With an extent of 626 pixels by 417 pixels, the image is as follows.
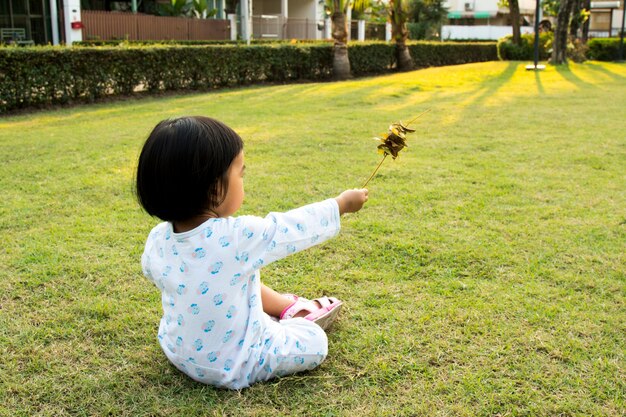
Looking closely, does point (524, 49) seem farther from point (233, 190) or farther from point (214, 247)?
point (214, 247)

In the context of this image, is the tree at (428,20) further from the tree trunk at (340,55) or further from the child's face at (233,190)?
the child's face at (233,190)

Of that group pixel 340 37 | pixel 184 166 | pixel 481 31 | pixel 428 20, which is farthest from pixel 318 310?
pixel 481 31

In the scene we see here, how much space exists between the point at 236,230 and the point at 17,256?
1.97 m

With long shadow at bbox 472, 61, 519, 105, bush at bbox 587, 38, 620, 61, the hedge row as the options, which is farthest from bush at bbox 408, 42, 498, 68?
bush at bbox 587, 38, 620, 61

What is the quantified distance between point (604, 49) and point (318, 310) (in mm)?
25757

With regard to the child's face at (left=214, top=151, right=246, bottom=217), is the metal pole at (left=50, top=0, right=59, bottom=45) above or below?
above

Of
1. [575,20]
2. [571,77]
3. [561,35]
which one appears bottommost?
[571,77]

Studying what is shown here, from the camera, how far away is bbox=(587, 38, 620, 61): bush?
24578mm

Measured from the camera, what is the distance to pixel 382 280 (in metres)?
3.10

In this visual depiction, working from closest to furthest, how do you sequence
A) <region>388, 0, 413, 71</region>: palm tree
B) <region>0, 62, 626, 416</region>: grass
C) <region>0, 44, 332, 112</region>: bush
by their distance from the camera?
<region>0, 62, 626, 416</region>: grass → <region>0, 44, 332, 112</region>: bush → <region>388, 0, 413, 71</region>: palm tree

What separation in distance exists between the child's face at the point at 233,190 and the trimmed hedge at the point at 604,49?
1015 inches

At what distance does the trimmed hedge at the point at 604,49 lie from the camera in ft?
80.6

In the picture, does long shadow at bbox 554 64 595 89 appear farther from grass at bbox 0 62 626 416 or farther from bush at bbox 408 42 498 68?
grass at bbox 0 62 626 416

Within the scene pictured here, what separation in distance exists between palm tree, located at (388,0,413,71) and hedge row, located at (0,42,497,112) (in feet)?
4.57
